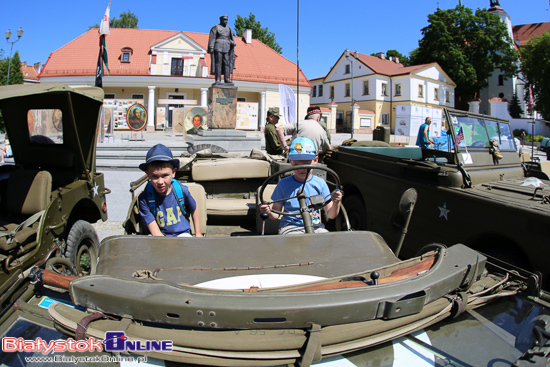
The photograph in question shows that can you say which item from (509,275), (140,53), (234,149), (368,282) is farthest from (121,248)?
(140,53)

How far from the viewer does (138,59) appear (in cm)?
3416

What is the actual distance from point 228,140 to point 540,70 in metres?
44.2

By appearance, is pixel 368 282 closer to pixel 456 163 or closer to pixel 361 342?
pixel 361 342

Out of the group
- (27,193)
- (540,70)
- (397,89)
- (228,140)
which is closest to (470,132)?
(27,193)

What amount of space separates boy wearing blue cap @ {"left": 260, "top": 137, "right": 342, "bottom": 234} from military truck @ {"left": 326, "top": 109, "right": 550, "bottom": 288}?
2.07 feet

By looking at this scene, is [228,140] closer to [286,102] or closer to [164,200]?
[286,102]

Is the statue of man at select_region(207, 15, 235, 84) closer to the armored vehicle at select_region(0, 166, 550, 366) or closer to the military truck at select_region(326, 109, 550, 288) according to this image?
the military truck at select_region(326, 109, 550, 288)

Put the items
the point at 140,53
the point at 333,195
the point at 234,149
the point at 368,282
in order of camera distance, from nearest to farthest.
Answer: the point at 368,282, the point at 333,195, the point at 234,149, the point at 140,53

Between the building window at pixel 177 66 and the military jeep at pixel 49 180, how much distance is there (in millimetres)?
30208

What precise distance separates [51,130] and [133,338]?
15.3ft

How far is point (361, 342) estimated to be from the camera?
5.67 ft

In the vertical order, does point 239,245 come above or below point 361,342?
above

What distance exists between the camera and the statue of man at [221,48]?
624 inches

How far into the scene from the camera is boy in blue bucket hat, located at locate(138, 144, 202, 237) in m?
3.30
